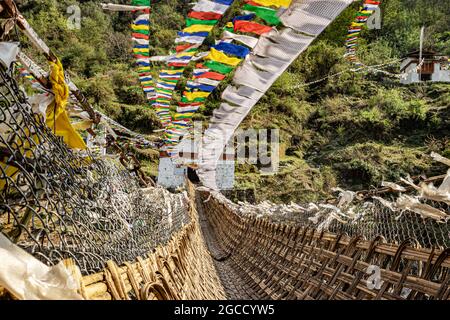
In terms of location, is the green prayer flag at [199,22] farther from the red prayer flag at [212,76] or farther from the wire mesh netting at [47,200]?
the wire mesh netting at [47,200]

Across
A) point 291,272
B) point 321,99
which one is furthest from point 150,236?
point 321,99

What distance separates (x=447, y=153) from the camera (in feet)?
50.0

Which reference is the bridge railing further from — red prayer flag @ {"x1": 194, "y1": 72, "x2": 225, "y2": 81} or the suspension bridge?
red prayer flag @ {"x1": 194, "y1": 72, "x2": 225, "y2": 81}

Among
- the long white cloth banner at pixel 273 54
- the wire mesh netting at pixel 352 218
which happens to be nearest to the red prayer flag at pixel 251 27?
the long white cloth banner at pixel 273 54

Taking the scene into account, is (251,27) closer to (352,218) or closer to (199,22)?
(199,22)

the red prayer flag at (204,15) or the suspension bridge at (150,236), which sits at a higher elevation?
the red prayer flag at (204,15)

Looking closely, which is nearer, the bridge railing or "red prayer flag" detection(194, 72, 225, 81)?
the bridge railing

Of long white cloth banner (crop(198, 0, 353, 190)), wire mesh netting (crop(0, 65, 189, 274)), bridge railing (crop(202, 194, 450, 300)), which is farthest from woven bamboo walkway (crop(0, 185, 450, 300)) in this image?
long white cloth banner (crop(198, 0, 353, 190))

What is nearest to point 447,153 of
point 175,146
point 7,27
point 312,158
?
point 312,158

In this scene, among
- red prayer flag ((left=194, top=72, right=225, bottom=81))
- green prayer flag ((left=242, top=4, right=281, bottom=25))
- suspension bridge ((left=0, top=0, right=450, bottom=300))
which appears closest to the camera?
suspension bridge ((left=0, top=0, right=450, bottom=300))

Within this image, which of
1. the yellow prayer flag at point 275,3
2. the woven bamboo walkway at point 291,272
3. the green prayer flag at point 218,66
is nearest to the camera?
the woven bamboo walkway at point 291,272

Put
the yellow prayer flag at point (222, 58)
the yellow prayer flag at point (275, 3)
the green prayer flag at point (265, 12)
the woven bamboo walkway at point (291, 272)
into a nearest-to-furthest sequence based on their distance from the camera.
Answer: the woven bamboo walkway at point (291, 272) → the yellow prayer flag at point (275, 3) → the green prayer flag at point (265, 12) → the yellow prayer flag at point (222, 58)
